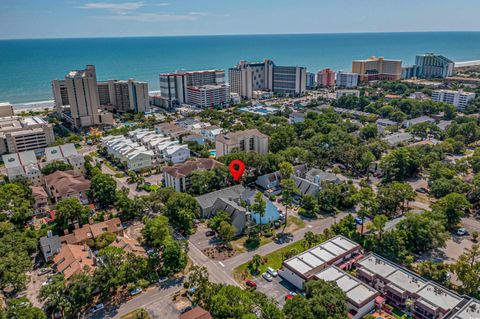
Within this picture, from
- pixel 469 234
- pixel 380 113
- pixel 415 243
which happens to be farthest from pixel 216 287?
pixel 380 113

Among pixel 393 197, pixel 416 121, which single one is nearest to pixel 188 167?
pixel 393 197

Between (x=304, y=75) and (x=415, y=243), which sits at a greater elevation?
(x=304, y=75)

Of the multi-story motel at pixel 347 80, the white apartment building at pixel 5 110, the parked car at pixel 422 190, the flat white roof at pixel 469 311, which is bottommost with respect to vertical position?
the parked car at pixel 422 190

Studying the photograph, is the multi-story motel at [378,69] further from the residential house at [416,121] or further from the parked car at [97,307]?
the parked car at [97,307]

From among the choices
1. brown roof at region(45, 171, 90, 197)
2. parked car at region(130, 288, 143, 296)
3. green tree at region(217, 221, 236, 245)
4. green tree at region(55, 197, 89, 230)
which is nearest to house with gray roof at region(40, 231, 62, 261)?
green tree at region(55, 197, 89, 230)

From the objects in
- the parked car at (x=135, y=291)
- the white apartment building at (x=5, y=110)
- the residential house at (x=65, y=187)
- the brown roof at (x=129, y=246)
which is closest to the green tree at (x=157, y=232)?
the brown roof at (x=129, y=246)

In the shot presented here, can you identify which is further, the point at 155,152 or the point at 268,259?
the point at 155,152

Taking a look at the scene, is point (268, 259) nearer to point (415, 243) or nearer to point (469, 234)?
point (415, 243)
